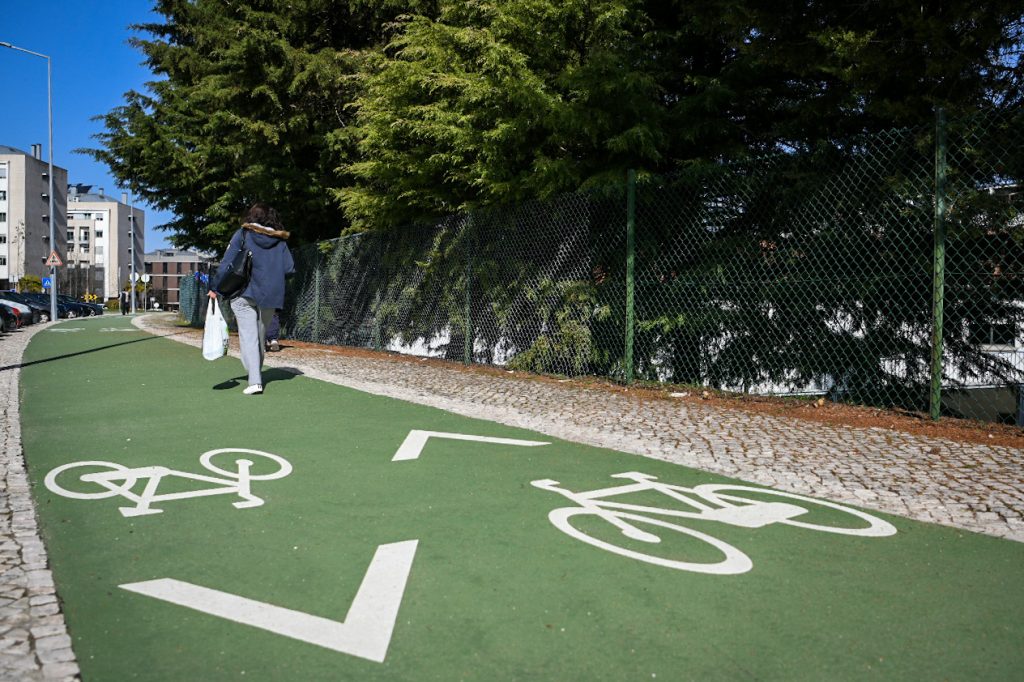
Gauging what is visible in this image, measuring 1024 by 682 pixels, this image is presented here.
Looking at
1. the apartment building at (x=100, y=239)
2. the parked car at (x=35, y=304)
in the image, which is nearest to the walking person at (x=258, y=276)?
the parked car at (x=35, y=304)

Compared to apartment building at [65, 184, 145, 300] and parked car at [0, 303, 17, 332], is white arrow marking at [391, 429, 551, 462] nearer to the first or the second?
parked car at [0, 303, 17, 332]

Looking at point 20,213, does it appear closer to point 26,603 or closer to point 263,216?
point 263,216

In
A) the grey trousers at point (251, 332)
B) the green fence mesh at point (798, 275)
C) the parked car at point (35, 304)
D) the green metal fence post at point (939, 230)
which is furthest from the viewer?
the parked car at point (35, 304)

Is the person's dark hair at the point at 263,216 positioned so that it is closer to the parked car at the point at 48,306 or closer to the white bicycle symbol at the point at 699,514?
the white bicycle symbol at the point at 699,514

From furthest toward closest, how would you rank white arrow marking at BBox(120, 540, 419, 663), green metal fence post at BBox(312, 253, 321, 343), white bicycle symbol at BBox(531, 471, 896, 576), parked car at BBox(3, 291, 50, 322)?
parked car at BBox(3, 291, 50, 322) → green metal fence post at BBox(312, 253, 321, 343) → white bicycle symbol at BBox(531, 471, 896, 576) → white arrow marking at BBox(120, 540, 419, 663)

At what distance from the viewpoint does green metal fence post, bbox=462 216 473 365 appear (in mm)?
11938

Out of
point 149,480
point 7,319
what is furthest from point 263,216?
point 7,319

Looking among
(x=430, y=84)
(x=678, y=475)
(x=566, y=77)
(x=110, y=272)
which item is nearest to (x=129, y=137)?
(x=430, y=84)

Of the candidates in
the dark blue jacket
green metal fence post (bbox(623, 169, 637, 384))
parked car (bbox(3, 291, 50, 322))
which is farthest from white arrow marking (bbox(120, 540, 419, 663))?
parked car (bbox(3, 291, 50, 322))

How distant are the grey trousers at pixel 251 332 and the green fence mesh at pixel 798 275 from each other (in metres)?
3.50

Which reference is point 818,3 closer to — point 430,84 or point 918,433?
point 918,433

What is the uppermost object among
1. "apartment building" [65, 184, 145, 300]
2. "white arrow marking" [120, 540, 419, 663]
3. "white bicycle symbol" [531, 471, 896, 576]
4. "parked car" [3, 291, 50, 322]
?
"apartment building" [65, 184, 145, 300]

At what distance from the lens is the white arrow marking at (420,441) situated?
582 centimetres

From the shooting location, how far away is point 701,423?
7090mm
